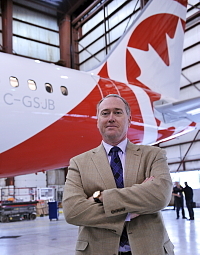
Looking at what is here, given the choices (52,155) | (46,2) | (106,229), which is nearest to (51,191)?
(46,2)

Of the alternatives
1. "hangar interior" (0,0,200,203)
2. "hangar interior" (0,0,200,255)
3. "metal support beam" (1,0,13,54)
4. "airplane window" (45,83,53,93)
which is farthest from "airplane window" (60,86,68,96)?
"metal support beam" (1,0,13,54)

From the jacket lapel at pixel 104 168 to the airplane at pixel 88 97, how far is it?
4.60 m

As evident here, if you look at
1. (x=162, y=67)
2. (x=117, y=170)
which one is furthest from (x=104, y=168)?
(x=162, y=67)

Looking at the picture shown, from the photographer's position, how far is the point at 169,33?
464 inches

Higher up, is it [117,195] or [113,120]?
A: [113,120]

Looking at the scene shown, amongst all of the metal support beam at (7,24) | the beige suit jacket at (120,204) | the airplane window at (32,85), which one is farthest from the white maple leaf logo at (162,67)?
the metal support beam at (7,24)

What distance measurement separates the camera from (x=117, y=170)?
198 centimetres

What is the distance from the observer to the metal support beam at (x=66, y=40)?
28.4 metres

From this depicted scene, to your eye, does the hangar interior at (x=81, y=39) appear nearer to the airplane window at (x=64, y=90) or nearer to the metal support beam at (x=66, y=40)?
the metal support beam at (x=66, y=40)

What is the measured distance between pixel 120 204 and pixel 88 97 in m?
6.52

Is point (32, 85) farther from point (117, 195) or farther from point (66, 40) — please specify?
point (66, 40)

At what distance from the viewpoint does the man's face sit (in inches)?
79.7

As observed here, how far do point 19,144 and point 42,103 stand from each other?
41.1 inches

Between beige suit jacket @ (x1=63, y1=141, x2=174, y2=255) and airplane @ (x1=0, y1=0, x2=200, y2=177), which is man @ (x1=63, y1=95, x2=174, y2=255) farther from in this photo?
airplane @ (x1=0, y1=0, x2=200, y2=177)
